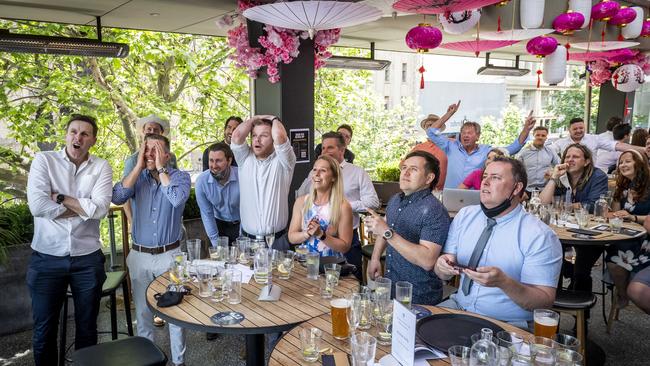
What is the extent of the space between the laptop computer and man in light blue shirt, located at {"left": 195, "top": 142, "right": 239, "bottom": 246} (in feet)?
6.55

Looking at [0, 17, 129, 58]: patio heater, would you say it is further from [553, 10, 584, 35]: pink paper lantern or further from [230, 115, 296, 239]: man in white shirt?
[553, 10, 584, 35]: pink paper lantern

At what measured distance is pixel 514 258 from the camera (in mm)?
2432

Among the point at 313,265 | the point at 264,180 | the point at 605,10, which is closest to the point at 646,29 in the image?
the point at 605,10

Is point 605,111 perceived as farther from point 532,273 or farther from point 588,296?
point 532,273

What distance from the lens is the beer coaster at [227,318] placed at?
2.16 meters

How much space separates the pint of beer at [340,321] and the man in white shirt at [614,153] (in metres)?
6.95

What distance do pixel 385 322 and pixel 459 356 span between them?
411mm

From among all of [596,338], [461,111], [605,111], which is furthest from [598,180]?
[461,111]

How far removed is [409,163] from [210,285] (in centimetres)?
132

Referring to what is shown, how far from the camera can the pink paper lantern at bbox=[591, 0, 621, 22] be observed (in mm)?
6227

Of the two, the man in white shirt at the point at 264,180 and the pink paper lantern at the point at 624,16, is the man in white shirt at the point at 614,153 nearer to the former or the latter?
the pink paper lantern at the point at 624,16

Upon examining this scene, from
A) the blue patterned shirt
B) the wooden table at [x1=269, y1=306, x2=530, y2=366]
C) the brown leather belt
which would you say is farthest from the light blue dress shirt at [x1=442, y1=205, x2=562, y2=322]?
the brown leather belt

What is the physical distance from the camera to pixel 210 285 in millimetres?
2436

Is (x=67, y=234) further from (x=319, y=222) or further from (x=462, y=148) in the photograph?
(x=462, y=148)
